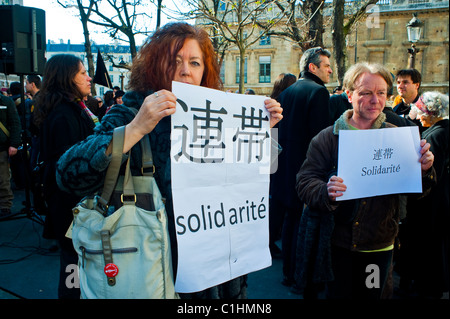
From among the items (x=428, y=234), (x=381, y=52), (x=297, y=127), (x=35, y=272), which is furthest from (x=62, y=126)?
(x=381, y=52)

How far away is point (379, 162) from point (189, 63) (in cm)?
118

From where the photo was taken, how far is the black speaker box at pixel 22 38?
4.59m

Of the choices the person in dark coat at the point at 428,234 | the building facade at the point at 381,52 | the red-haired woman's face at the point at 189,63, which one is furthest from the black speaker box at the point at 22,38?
the building facade at the point at 381,52

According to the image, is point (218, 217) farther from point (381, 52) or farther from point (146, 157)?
point (381, 52)

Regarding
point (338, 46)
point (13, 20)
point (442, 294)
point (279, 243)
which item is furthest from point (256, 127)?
point (338, 46)

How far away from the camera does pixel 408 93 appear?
4.29 metres

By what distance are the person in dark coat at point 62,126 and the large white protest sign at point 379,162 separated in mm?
1800

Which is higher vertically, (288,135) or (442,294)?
(288,135)

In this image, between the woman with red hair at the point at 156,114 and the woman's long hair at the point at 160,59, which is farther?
the woman's long hair at the point at 160,59

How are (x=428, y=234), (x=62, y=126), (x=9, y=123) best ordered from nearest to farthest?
(x=62, y=126) → (x=428, y=234) → (x=9, y=123)

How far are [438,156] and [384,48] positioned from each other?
130 feet

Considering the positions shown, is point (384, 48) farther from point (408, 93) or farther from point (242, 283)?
point (242, 283)

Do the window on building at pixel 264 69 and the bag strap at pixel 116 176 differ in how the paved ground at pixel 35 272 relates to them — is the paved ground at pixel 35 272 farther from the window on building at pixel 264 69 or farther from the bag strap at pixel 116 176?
the window on building at pixel 264 69

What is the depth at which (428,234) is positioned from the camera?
328 cm
